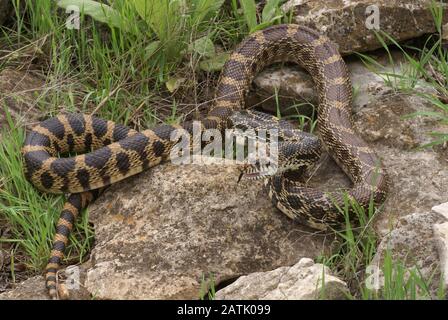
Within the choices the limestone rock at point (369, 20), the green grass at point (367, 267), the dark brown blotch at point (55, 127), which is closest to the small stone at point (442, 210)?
the green grass at point (367, 267)

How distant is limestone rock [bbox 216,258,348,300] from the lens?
5.43 metres

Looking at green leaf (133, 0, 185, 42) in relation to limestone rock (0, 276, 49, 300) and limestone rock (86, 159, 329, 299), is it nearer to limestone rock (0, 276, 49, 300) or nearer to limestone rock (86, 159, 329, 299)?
limestone rock (86, 159, 329, 299)

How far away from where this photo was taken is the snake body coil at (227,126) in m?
6.82

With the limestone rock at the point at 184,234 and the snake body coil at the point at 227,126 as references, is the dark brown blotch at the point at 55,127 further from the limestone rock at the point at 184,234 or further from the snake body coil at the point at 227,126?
the limestone rock at the point at 184,234

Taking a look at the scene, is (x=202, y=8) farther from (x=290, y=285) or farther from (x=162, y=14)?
(x=290, y=285)

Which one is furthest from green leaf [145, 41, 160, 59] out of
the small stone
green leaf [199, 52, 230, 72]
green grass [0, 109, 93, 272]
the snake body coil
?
the small stone

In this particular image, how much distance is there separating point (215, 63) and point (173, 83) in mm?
673

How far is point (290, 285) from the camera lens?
5617 millimetres

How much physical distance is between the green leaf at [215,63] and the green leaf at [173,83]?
1.19 ft

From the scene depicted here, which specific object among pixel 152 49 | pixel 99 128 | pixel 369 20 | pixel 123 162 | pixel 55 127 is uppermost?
pixel 152 49

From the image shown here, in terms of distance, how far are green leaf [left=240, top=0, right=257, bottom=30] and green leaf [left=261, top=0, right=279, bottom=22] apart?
0.39 ft

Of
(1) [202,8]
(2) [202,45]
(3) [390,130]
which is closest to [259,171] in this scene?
Result: (3) [390,130]
